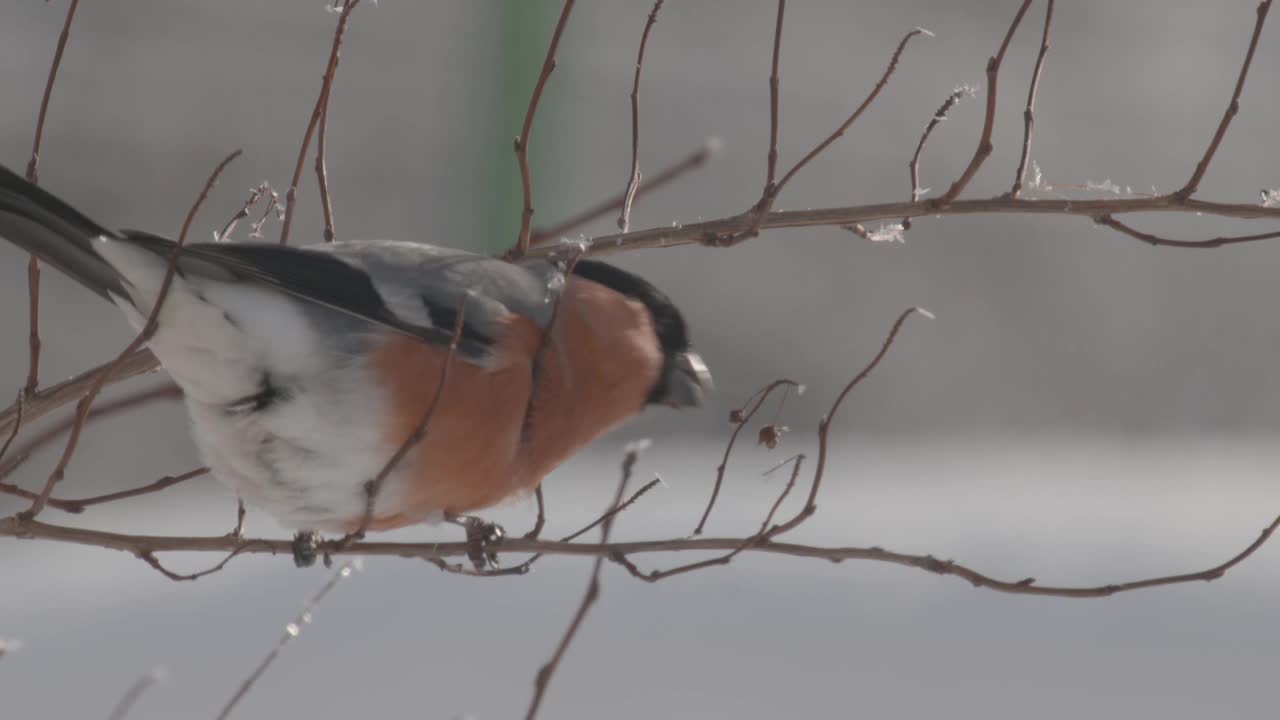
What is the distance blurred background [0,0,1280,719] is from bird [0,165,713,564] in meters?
0.43

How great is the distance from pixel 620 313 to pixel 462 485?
30 cm

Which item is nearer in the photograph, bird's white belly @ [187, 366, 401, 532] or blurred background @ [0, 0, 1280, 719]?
bird's white belly @ [187, 366, 401, 532]

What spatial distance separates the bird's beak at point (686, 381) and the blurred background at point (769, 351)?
0.96ft

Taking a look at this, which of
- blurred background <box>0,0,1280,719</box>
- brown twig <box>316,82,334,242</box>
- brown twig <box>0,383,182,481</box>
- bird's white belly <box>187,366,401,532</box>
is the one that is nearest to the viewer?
brown twig <box>0,383,182,481</box>

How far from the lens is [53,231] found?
1.41 meters

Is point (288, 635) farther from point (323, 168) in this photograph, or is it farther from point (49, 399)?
point (323, 168)

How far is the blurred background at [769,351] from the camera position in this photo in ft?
9.57

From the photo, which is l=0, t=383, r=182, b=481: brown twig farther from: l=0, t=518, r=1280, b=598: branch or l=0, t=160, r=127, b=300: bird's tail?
l=0, t=160, r=127, b=300: bird's tail

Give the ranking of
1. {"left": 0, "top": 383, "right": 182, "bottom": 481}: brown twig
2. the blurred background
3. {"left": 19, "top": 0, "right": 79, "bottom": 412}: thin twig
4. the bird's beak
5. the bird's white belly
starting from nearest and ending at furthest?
1. {"left": 0, "top": 383, "right": 182, "bottom": 481}: brown twig
2. {"left": 19, "top": 0, "right": 79, "bottom": 412}: thin twig
3. the bird's white belly
4. the bird's beak
5. the blurred background

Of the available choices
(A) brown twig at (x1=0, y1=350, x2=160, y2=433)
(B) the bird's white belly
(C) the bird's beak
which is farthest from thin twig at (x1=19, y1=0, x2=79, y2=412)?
(C) the bird's beak

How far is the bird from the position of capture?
1.51 m

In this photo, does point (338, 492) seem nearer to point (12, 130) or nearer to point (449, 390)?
point (449, 390)

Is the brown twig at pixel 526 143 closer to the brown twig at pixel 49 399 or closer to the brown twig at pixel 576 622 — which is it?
the brown twig at pixel 576 622

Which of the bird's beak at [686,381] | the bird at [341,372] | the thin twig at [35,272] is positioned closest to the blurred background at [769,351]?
the bird's beak at [686,381]
